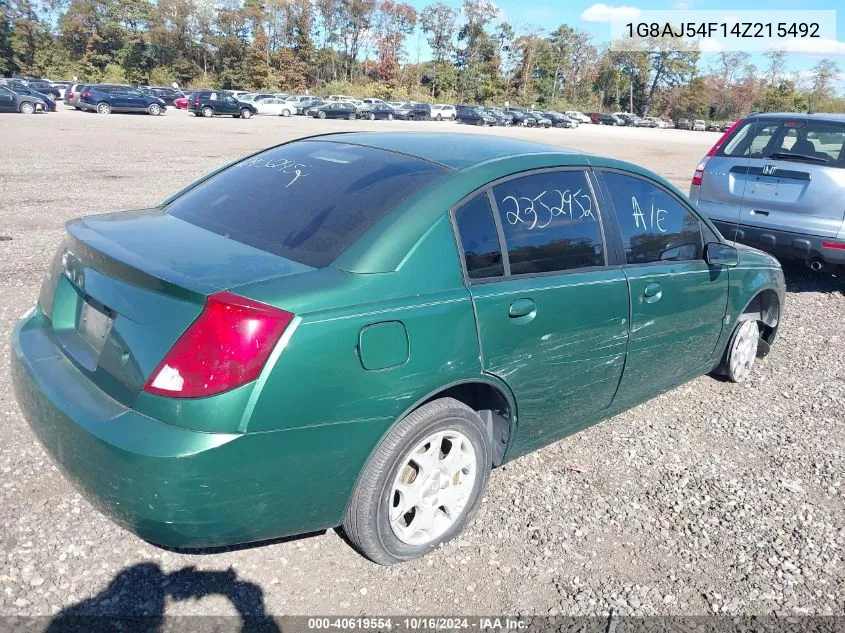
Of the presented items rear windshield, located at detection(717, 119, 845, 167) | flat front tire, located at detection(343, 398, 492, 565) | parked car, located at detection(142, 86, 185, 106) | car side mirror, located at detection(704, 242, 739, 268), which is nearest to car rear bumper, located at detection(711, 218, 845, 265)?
rear windshield, located at detection(717, 119, 845, 167)

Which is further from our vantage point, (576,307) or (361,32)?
(361,32)

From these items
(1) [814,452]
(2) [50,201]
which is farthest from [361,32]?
(1) [814,452]

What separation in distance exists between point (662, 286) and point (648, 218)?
15.3 inches

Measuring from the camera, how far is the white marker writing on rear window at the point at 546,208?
3.00 meters

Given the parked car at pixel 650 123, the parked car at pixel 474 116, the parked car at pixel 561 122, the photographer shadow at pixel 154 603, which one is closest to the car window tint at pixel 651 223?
the photographer shadow at pixel 154 603

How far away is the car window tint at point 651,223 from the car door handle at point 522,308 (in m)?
0.85

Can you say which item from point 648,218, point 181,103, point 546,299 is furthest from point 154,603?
point 181,103

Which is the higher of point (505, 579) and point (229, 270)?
point (229, 270)

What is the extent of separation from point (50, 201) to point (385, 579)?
9.30 meters

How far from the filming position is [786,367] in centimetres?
535

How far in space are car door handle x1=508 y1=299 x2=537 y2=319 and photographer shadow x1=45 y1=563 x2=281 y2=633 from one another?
148 centimetres

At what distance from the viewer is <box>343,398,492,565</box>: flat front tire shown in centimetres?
254

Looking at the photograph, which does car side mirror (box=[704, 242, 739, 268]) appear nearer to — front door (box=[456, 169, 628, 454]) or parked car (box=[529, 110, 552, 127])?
front door (box=[456, 169, 628, 454])

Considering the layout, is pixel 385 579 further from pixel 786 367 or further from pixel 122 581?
pixel 786 367
